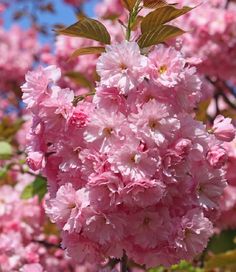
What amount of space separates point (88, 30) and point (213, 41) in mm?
2376

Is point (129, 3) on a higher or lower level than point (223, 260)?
higher

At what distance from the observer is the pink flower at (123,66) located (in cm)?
160

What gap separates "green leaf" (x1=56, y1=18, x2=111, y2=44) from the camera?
1738 millimetres

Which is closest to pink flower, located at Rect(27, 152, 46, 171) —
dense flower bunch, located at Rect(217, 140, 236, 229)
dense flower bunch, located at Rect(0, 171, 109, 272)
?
dense flower bunch, located at Rect(0, 171, 109, 272)

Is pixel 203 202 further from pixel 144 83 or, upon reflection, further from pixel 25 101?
pixel 25 101

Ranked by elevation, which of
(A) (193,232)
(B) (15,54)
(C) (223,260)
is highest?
(A) (193,232)

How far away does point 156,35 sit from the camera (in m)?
1.77

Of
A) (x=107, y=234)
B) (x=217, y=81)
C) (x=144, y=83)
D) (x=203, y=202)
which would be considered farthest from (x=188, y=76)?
(x=217, y=81)

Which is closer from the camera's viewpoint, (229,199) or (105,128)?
(105,128)

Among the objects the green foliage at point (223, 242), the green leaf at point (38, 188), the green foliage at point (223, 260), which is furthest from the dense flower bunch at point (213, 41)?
the green foliage at point (223, 260)

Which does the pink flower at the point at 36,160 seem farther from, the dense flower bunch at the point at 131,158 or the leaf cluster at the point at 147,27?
the leaf cluster at the point at 147,27

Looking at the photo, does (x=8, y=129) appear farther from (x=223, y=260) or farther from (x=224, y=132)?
(x=224, y=132)

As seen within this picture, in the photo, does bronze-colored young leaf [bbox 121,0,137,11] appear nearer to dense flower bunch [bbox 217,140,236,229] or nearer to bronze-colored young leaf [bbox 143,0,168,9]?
bronze-colored young leaf [bbox 143,0,168,9]

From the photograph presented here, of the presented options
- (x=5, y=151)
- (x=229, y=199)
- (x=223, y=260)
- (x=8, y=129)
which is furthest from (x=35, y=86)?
(x=8, y=129)
